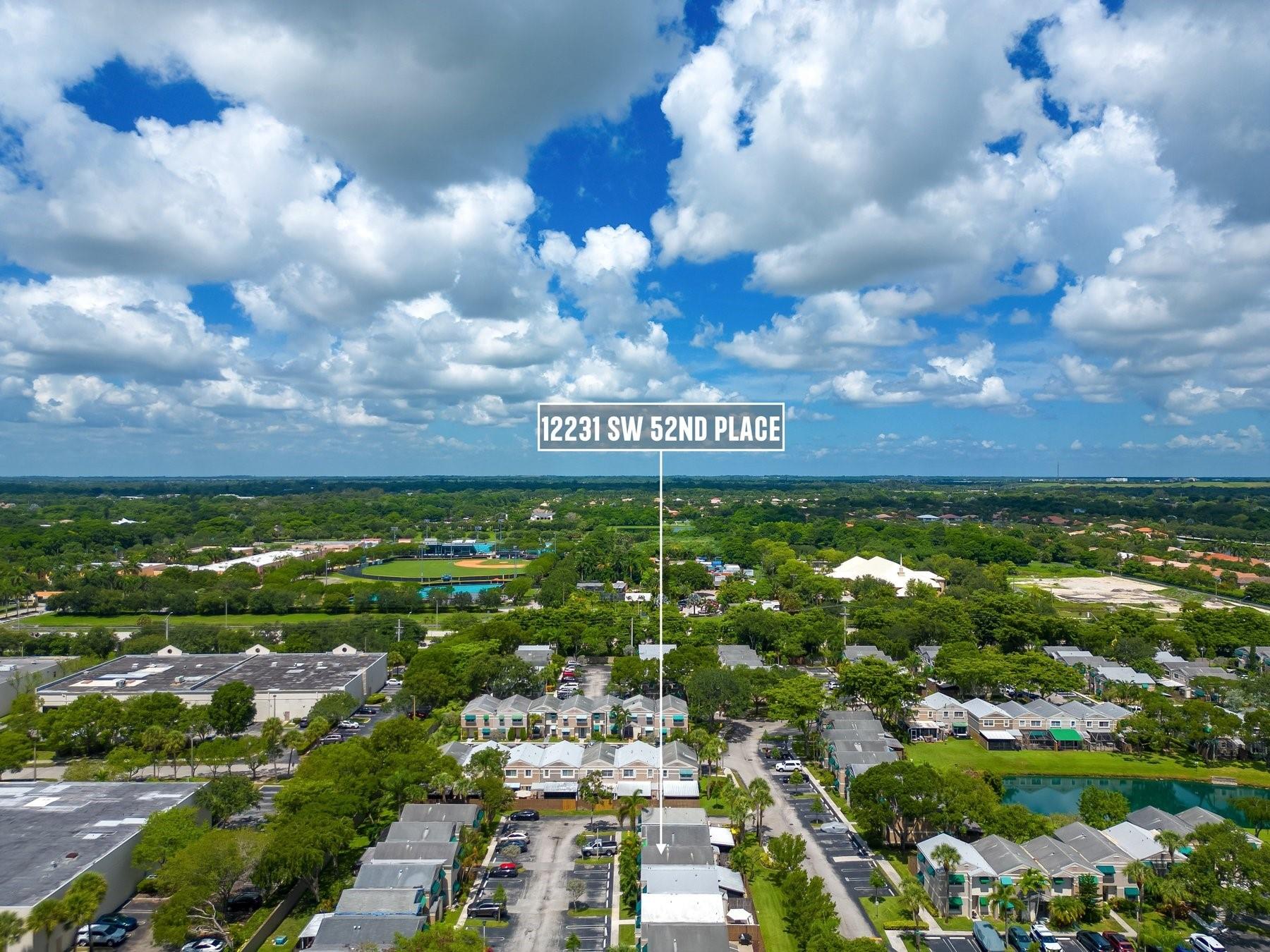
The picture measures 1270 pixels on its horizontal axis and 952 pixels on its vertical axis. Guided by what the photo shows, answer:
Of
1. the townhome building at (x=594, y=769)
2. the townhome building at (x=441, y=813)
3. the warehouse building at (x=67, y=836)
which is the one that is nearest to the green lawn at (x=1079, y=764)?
the townhome building at (x=594, y=769)

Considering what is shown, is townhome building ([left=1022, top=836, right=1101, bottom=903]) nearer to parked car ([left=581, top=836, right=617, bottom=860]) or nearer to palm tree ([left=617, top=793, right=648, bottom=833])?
palm tree ([left=617, top=793, right=648, bottom=833])

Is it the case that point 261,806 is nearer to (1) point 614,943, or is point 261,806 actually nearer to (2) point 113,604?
(1) point 614,943

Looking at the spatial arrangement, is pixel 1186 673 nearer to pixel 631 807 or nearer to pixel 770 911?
pixel 770 911

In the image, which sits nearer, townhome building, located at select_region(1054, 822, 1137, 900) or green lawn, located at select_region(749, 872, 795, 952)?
green lawn, located at select_region(749, 872, 795, 952)

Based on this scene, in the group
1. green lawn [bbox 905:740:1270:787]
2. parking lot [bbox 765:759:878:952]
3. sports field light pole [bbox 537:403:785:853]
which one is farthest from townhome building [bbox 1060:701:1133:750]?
sports field light pole [bbox 537:403:785:853]

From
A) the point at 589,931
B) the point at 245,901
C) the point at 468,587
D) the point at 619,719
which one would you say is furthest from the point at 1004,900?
the point at 468,587

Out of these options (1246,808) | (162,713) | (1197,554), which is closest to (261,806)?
(162,713)
